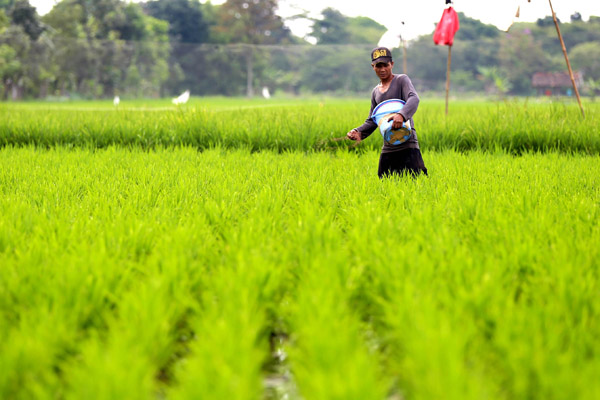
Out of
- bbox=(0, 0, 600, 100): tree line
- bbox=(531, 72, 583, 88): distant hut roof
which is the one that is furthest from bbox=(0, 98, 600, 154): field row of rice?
bbox=(531, 72, 583, 88): distant hut roof

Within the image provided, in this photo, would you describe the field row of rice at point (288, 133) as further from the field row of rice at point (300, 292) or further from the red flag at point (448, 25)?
the field row of rice at point (300, 292)

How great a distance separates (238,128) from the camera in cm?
618

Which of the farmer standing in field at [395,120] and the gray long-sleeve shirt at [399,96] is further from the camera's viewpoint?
the gray long-sleeve shirt at [399,96]

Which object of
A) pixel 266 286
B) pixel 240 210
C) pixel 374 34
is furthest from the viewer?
pixel 374 34

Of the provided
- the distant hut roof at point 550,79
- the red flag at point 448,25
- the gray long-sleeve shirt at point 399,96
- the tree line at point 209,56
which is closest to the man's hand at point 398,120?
the gray long-sleeve shirt at point 399,96

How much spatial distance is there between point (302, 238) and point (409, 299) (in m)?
0.77

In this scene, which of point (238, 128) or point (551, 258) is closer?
point (551, 258)

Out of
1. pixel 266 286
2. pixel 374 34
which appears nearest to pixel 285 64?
pixel 374 34

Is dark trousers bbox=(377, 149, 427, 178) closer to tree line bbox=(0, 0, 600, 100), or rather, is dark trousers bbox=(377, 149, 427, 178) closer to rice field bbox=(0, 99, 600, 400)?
rice field bbox=(0, 99, 600, 400)

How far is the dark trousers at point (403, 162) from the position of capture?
3846mm

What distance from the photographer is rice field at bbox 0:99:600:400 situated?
1.25m

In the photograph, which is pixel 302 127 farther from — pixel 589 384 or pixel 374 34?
pixel 374 34

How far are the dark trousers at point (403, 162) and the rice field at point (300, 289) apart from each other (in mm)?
205

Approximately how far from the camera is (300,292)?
1.72 meters
